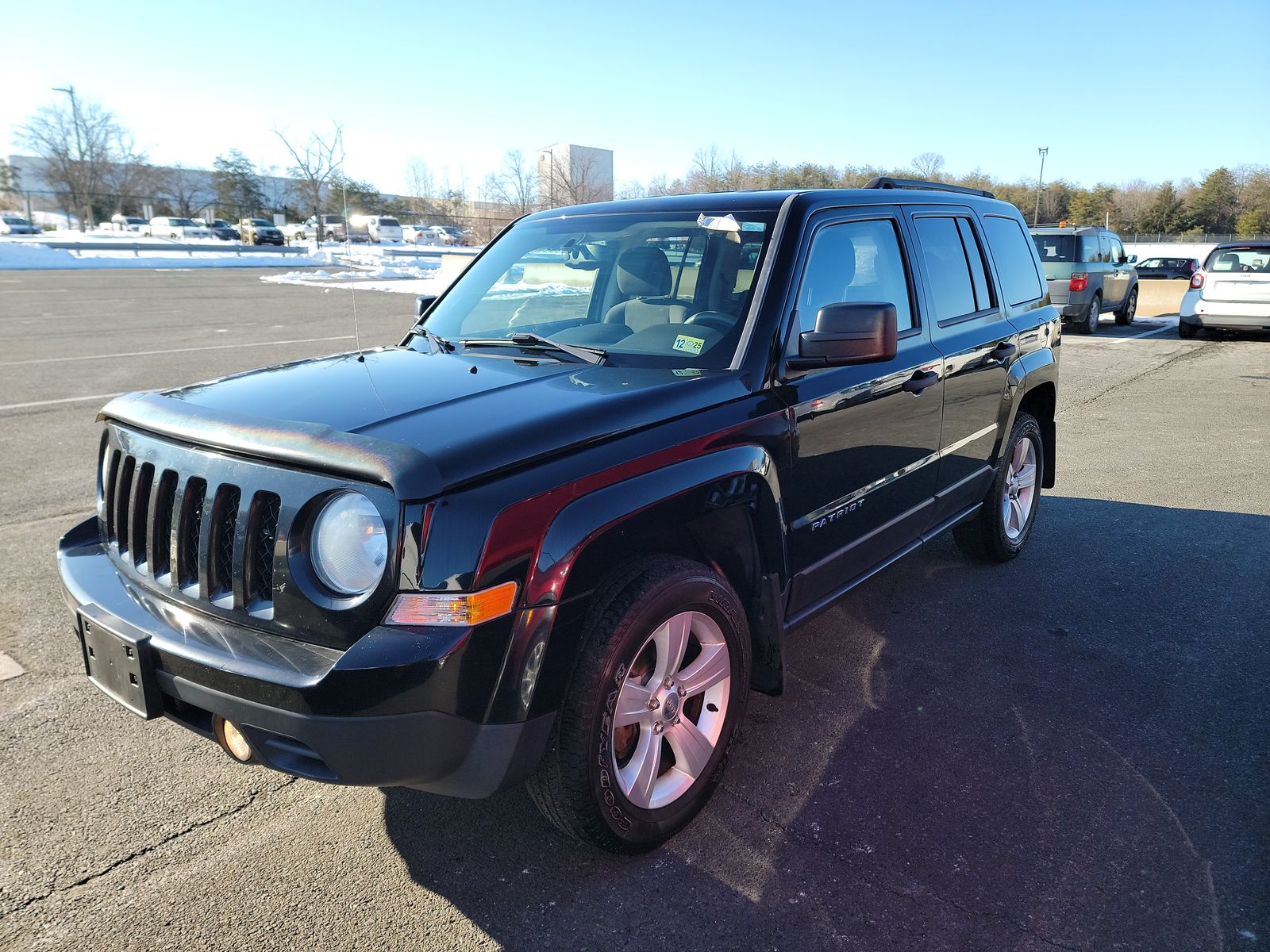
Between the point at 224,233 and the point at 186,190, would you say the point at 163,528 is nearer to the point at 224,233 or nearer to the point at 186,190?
the point at 224,233

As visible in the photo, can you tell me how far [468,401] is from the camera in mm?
2686

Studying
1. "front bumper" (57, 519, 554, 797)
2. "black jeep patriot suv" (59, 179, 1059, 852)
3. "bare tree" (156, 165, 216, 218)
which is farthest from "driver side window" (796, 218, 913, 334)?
"bare tree" (156, 165, 216, 218)

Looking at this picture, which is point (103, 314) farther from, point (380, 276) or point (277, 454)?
point (277, 454)

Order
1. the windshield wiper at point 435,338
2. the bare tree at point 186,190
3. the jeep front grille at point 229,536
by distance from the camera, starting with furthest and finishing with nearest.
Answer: the bare tree at point 186,190, the windshield wiper at point 435,338, the jeep front grille at point 229,536

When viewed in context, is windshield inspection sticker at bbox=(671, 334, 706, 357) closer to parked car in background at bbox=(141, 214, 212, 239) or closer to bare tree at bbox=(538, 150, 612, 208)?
bare tree at bbox=(538, 150, 612, 208)

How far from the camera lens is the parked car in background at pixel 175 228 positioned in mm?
62688

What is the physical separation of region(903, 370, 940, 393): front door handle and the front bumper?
2.20 m

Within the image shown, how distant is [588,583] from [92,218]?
8273 cm

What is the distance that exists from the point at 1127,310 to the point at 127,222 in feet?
251

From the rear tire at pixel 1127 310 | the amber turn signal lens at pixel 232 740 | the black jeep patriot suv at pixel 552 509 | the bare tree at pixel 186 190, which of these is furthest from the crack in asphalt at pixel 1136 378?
the bare tree at pixel 186 190

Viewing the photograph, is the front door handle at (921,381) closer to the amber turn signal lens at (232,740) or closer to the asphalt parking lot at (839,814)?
the asphalt parking lot at (839,814)

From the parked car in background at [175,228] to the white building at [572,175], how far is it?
30428 millimetres

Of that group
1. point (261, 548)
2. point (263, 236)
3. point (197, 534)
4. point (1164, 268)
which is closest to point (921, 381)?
point (261, 548)

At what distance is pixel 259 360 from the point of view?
467 inches
